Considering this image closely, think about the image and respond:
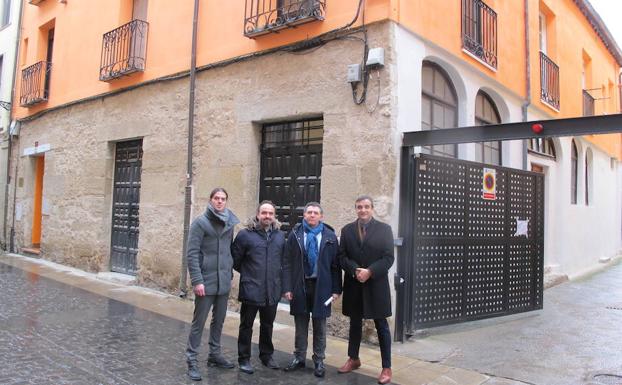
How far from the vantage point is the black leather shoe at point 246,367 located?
4.63 metres

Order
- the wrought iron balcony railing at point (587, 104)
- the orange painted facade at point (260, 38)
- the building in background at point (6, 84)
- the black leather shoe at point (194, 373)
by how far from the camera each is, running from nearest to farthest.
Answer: the black leather shoe at point (194, 373)
the orange painted facade at point (260, 38)
the wrought iron balcony railing at point (587, 104)
the building in background at point (6, 84)

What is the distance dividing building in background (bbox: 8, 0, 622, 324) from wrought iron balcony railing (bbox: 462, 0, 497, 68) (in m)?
0.03

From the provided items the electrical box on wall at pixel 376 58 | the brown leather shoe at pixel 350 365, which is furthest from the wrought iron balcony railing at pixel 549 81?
the brown leather shoe at pixel 350 365

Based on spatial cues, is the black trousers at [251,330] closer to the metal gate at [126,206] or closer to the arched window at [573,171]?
the metal gate at [126,206]

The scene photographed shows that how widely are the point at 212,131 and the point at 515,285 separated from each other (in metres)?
5.19

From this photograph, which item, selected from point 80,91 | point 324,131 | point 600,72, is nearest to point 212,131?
point 324,131

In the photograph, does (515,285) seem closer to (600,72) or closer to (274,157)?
(274,157)

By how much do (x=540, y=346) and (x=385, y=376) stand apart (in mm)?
2317

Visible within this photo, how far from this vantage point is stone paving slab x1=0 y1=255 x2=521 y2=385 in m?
4.45

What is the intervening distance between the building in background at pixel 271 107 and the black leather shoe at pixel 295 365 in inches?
73.7

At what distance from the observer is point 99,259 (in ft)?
32.9

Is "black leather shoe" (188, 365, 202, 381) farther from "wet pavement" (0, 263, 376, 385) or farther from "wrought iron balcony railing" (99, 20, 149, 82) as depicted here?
"wrought iron balcony railing" (99, 20, 149, 82)

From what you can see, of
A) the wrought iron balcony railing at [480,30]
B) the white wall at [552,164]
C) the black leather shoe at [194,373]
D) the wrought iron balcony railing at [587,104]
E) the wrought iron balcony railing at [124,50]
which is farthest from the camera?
the wrought iron balcony railing at [587,104]

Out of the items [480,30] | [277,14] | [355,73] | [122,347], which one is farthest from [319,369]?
[480,30]
